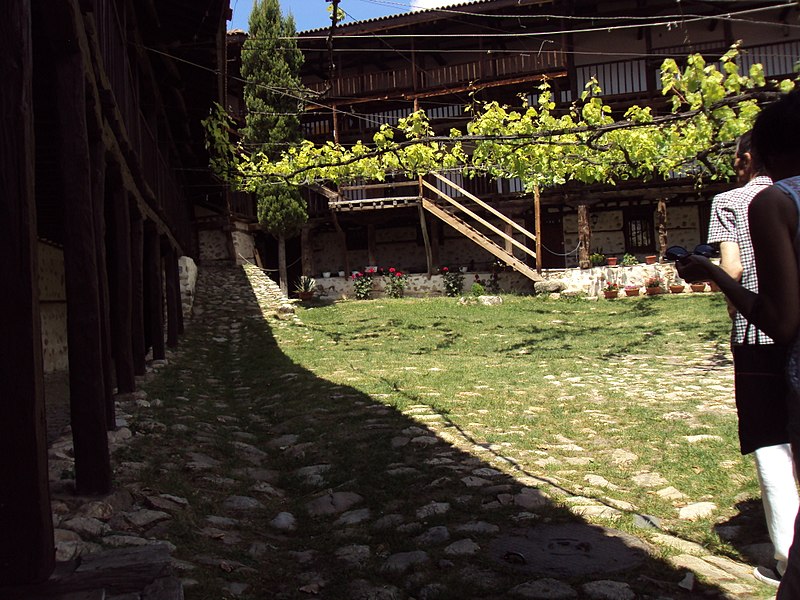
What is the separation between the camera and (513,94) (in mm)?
21531

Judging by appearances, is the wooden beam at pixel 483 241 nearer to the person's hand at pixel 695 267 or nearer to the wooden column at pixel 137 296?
the wooden column at pixel 137 296

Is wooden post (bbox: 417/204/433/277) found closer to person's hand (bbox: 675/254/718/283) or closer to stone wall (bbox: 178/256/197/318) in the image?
stone wall (bbox: 178/256/197/318)

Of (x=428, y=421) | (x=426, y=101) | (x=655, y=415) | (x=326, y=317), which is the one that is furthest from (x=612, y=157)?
(x=426, y=101)

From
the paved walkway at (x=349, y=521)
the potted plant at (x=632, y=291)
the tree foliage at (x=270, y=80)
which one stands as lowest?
the paved walkway at (x=349, y=521)

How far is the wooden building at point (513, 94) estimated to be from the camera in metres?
20.2

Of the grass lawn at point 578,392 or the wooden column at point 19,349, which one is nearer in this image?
the wooden column at point 19,349

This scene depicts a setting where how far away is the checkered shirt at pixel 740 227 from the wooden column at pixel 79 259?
3.22 meters

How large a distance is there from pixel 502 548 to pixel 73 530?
1.97m

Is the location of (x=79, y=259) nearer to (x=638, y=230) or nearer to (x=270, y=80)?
(x=270, y=80)

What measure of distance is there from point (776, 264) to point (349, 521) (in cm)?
247

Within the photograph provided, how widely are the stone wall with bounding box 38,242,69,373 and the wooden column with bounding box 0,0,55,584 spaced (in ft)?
26.1

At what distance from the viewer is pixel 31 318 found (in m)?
2.38

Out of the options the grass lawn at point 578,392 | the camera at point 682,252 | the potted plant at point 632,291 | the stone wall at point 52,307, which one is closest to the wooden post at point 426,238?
the potted plant at point 632,291

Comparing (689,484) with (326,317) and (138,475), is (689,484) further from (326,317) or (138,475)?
(326,317)
